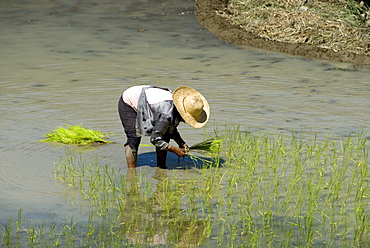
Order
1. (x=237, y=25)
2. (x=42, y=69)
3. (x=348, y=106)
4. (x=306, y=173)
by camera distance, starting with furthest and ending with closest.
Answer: (x=237, y=25) → (x=42, y=69) → (x=348, y=106) → (x=306, y=173)

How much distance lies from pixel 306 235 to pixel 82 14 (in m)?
9.89

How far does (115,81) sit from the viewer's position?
8.67m

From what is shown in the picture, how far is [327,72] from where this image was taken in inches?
366

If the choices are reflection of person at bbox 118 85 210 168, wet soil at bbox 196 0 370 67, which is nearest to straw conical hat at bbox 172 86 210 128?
reflection of person at bbox 118 85 210 168

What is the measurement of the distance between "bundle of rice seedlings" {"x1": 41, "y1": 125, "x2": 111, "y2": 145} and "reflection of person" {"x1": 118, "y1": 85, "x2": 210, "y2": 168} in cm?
80

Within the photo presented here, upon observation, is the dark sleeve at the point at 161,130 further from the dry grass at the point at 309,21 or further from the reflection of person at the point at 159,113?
the dry grass at the point at 309,21

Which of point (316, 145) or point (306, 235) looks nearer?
point (306, 235)

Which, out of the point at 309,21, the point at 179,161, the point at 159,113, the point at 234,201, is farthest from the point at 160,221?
the point at 309,21

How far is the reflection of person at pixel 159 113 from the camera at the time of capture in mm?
4965

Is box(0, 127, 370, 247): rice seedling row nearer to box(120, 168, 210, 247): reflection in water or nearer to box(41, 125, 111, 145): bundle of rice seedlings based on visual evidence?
box(120, 168, 210, 247): reflection in water

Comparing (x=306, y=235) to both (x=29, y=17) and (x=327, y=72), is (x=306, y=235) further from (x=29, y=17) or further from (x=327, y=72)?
(x=29, y=17)

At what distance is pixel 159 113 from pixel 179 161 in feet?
2.99

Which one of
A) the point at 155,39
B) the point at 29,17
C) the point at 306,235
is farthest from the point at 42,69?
the point at 306,235

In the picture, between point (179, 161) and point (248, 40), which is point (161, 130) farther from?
point (248, 40)
